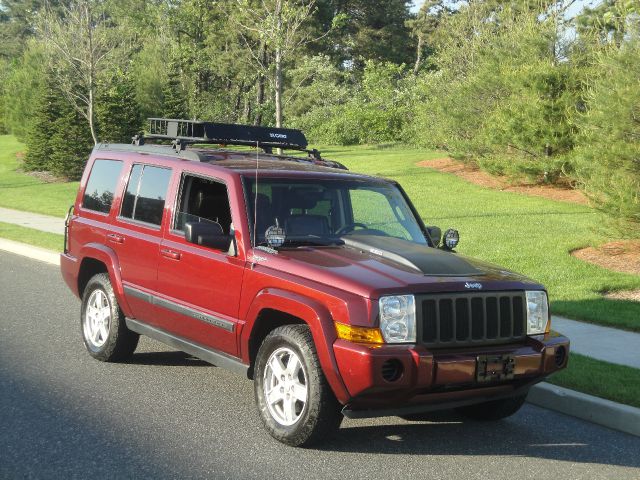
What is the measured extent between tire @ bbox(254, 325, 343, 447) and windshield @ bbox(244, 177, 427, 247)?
2.38ft

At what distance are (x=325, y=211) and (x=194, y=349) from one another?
1442 mm

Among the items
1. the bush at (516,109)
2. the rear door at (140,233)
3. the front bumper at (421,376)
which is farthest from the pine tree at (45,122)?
the front bumper at (421,376)

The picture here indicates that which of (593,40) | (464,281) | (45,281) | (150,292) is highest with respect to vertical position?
(593,40)

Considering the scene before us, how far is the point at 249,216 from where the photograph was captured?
611cm

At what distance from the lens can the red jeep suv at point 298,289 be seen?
5137mm

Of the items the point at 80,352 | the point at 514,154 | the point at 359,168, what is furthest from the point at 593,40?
the point at 80,352

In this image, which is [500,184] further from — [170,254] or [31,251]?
[170,254]

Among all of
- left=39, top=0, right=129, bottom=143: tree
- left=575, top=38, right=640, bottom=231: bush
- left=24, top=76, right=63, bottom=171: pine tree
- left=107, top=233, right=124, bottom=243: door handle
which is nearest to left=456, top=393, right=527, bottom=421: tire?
left=107, top=233, right=124, bottom=243: door handle

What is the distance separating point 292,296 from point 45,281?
8086 millimetres

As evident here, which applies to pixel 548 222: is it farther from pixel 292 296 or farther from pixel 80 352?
pixel 292 296

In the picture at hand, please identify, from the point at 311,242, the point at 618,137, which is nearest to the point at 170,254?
the point at 311,242

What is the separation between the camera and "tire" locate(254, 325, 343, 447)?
525cm

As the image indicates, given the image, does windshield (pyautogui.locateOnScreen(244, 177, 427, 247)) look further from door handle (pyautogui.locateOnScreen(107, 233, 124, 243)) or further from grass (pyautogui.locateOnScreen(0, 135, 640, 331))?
grass (pyautogui.locateOnScreen(0, 135, 640, 331))

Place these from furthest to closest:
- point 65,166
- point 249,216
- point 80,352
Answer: point 65,166 → point 80,352 → point 249,216
